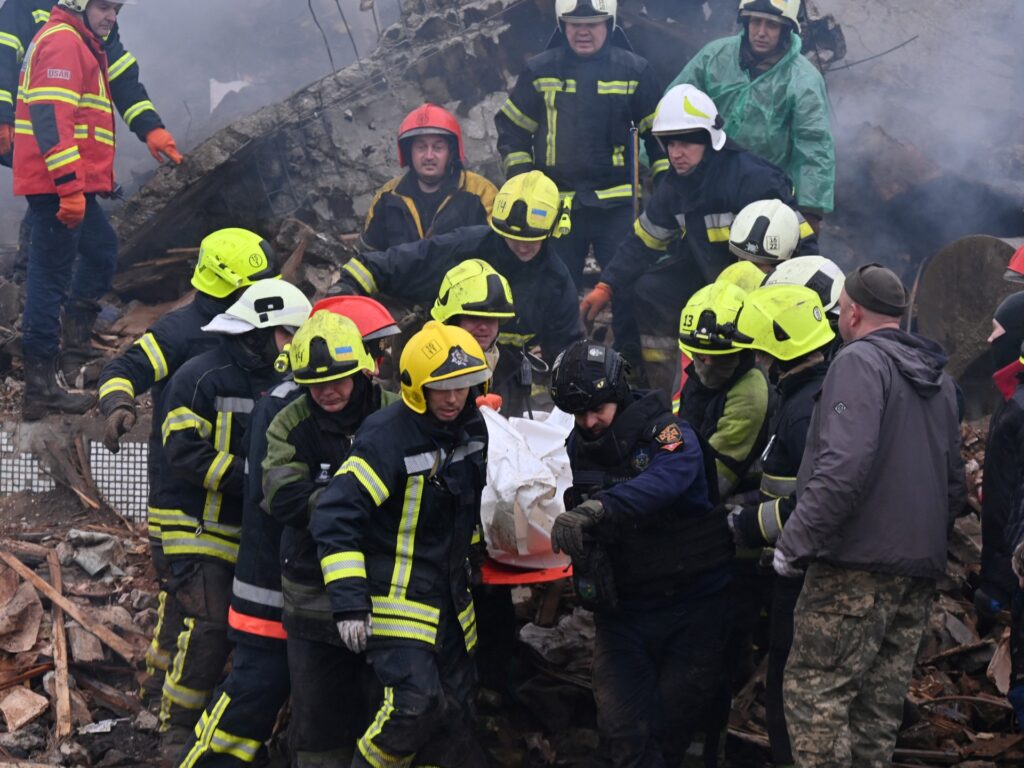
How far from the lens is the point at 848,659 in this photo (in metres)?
4.65

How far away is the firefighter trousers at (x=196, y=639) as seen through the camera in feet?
19.0

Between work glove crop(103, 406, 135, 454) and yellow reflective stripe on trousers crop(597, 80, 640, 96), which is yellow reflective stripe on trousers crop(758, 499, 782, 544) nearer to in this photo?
work glove crop(103, 406, 135, 454)

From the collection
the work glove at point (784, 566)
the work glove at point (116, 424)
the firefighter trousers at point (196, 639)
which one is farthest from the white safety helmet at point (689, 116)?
the firefighter trousers at point (196, 639)

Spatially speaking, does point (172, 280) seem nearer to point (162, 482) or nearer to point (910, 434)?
point (162, 482)

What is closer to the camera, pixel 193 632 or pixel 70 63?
pixel 193 632

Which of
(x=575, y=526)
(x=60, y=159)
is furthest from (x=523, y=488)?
(x=60, y=159)

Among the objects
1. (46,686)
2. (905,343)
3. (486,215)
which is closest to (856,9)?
(486,215)

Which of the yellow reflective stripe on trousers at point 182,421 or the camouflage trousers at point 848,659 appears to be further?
the yellow reflective stripe on trousers at point 182,421

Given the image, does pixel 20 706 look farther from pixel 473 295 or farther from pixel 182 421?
pixel 473 295

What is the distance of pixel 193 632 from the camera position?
5.80m

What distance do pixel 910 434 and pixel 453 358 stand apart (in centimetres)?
180

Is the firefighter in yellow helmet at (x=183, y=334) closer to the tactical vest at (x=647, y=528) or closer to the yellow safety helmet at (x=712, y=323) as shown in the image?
the tactical vest at (x=647, y=528)

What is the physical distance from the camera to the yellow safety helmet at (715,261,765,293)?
6.37 m

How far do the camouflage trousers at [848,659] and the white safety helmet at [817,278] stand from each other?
179 cm
